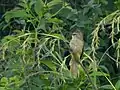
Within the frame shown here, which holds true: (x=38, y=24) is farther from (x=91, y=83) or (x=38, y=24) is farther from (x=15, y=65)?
(x=91, y=83)

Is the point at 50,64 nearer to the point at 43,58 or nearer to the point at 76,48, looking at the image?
the point at 43,58

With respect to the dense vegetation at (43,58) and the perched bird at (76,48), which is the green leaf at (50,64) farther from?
the perched bird at (76,48)

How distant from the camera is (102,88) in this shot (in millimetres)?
1900

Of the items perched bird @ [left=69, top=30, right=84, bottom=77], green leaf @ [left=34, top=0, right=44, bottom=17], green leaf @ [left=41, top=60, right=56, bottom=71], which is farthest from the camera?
green leaf @ [left=34, top=0, right=44, bottom=17]

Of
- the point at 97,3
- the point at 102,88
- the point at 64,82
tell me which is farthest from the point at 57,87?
the point at 97,3

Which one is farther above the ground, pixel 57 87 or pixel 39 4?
pixel 39 4

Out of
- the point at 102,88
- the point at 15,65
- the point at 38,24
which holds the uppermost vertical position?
the point at 38,24

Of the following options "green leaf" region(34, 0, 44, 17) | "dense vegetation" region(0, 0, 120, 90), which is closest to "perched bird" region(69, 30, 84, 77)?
"dense vegetation" region(0, 0, 120, 90)

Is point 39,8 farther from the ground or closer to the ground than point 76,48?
farther from the ground

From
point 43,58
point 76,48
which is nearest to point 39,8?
point 43,58

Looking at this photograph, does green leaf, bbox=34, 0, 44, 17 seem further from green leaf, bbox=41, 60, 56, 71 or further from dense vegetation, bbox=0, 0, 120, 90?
green leaf, bbox=41, 60, 56, 71

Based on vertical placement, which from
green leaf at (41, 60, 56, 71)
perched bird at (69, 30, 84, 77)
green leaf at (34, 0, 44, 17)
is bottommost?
green leaf at (41, 60, 56, 71)

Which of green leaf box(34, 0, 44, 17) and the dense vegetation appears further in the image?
green leaf box(34, 0, 44, 17)

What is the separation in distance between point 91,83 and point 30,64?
244mm
